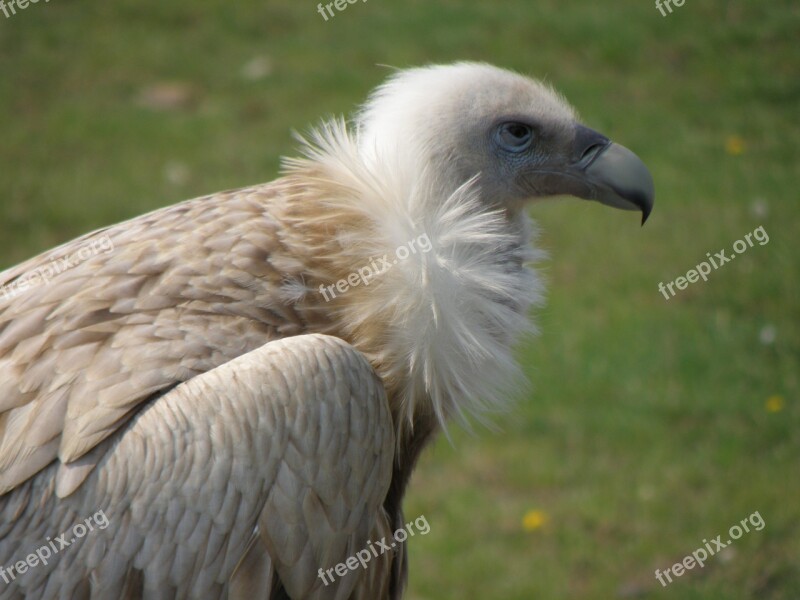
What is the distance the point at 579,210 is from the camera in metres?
8.38

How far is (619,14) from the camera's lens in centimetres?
1031

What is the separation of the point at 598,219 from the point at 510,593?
3.79 meters

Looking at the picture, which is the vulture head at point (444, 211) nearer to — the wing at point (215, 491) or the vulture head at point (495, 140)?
the vulture head at point (495, 140)

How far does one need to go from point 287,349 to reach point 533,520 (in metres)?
3.11

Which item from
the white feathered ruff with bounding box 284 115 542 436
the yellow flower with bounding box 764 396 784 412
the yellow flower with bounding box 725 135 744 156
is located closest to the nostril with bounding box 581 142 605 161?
the white feathered ruff with bounding box 284 115 542 436

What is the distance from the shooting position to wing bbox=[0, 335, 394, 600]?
289 centimetres

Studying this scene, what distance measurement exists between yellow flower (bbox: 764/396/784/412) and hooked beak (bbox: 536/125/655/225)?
2.91 meters

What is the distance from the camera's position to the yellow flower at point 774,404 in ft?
20.4

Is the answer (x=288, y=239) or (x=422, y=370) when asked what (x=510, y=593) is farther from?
(x=288, y=239)

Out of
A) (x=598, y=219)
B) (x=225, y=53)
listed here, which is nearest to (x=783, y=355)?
(x=598, y=219)

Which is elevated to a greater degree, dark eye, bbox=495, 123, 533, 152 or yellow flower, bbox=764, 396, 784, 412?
dark eye, bbox=495, 123, 533, 152

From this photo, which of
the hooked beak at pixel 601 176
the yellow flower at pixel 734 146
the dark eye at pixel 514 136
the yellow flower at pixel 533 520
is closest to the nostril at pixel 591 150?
the hooked beak at pixel 601 176

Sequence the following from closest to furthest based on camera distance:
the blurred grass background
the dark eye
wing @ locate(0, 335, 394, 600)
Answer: wing @ locate(0, 335, 394, 600) < the dark eye < the blurred grass background

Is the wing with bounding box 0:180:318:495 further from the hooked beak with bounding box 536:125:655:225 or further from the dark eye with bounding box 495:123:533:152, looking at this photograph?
the hooked beak with bounding box 536:125:655:225
